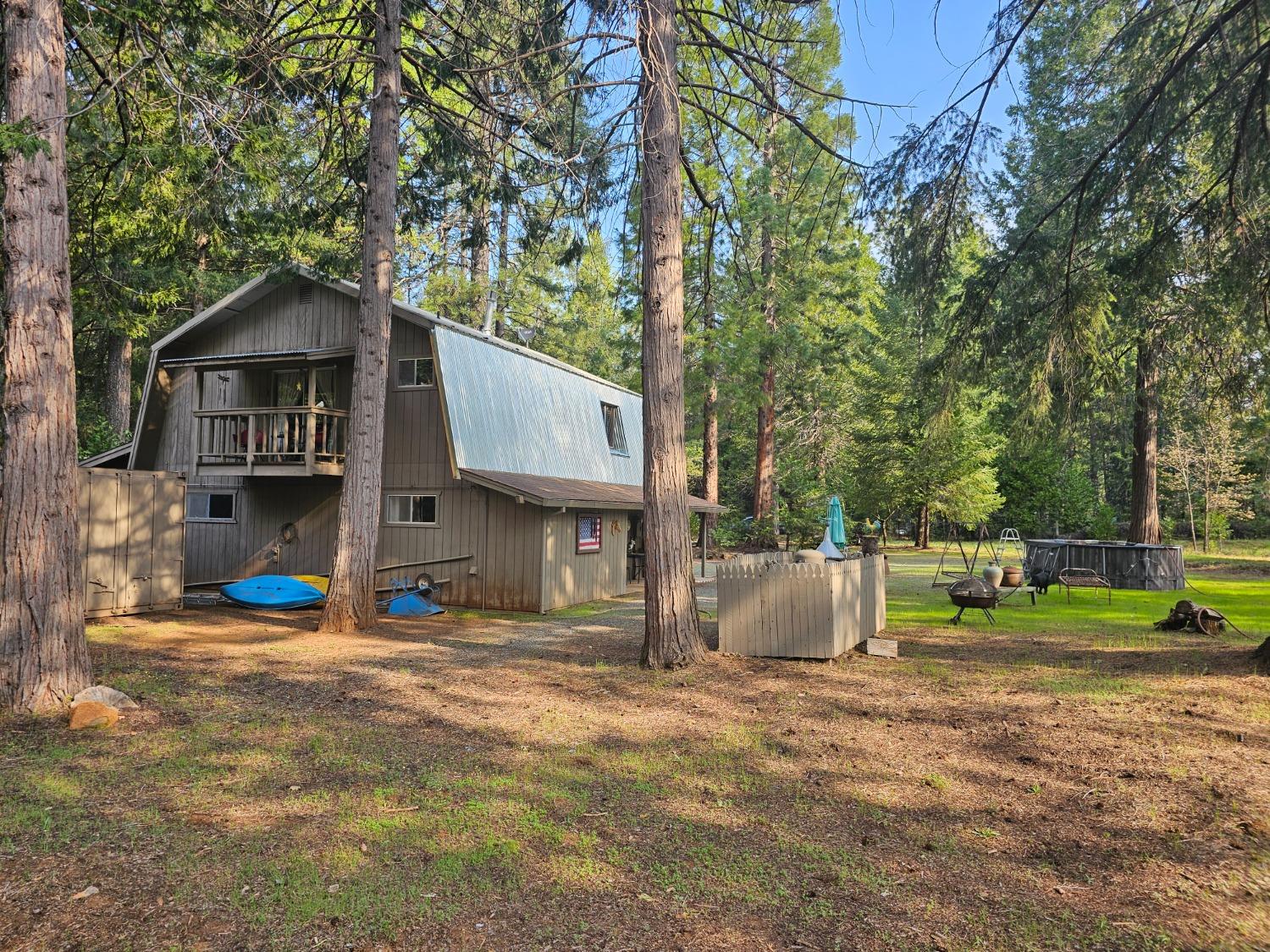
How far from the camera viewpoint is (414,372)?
15.3 metres

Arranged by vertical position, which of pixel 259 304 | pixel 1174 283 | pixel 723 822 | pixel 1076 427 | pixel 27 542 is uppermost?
pixel 259 304

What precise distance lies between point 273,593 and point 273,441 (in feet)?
11.1

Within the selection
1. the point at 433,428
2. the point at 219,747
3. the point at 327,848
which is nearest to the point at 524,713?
the point at 219,747

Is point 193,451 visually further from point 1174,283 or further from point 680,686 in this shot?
point 1174,283

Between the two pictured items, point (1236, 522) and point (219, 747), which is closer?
point (219, 747)

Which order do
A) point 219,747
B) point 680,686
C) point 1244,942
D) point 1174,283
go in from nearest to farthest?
point 1244,942 < point 219,747 < point 680,686 < point 1174,283

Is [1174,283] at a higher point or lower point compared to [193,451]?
higher

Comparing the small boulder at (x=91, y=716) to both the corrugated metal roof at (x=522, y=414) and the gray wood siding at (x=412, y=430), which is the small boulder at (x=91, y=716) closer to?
the corrugated metal roof at (x=522, y=414)

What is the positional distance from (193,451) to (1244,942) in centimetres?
1904

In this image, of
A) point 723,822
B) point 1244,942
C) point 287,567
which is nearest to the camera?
point 1244,942

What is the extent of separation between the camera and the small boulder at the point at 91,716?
5828 mm

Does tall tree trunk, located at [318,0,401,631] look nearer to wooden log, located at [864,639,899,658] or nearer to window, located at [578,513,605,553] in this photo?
window, located at [578,513,605,553]

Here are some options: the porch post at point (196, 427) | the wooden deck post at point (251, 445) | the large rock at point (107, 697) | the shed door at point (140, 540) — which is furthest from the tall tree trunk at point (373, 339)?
the porch post at point (196, 427)

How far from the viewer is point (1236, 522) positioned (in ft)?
133
